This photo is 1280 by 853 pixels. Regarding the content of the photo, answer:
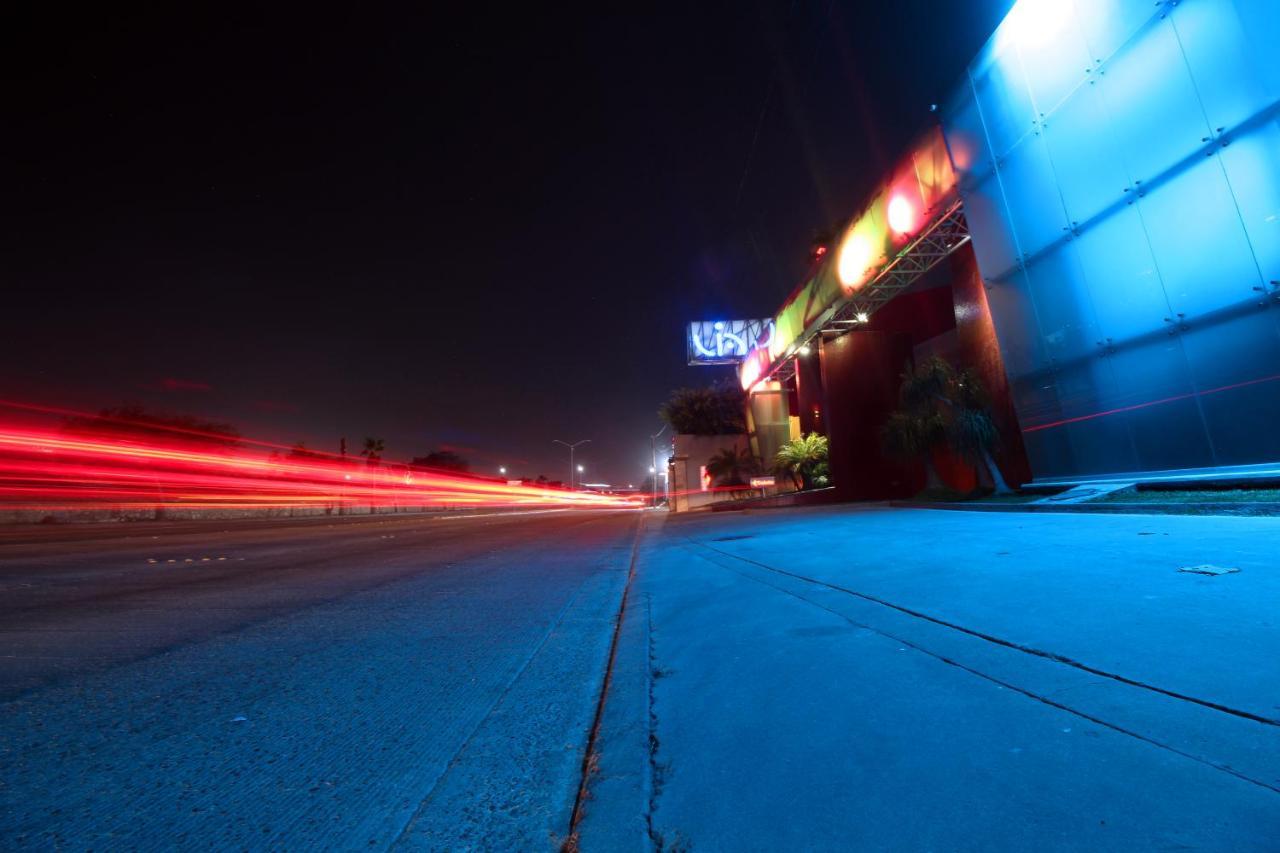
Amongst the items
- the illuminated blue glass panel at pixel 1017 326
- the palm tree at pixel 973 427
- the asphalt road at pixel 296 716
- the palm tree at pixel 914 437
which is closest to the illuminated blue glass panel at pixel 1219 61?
the illuminated blue glass panel at pixel 1017 326

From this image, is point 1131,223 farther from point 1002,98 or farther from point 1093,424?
point 1002,98

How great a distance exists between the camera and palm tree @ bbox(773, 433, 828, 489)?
2358 cm

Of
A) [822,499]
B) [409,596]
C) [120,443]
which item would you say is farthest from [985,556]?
[120,443]

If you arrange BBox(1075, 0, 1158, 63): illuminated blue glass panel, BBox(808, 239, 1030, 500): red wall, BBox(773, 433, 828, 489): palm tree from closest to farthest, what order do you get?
BBox(1075, 0, 1158, 63): illuminated blue glass panel
BBox(808, 239, 1030, 500): red wall
BBox(773, 433, 828, 489): palm tree

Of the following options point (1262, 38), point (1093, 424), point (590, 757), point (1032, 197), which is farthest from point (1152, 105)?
point (590, 757)

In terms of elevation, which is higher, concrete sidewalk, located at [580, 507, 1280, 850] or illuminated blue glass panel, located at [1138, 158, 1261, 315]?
illuminated blue glass panel, located at [1138, 158, 1261, 315]

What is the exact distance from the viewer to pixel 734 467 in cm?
3691

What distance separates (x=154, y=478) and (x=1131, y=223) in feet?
168

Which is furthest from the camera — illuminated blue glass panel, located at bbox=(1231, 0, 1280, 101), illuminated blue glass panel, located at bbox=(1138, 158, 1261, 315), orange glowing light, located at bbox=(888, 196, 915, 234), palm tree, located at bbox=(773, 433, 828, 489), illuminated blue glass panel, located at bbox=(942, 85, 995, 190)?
palm tree, located at bbox=(773, 433, 828, 489)

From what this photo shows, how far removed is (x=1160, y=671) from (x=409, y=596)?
5.31 metres

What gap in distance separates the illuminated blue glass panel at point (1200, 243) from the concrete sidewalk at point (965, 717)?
272 inches

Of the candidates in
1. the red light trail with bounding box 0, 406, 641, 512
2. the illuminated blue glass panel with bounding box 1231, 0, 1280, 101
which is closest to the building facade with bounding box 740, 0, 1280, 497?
the illuminated blue glass panel with bounding box 1231, 0, 1280, 101

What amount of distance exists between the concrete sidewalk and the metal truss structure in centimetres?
1278

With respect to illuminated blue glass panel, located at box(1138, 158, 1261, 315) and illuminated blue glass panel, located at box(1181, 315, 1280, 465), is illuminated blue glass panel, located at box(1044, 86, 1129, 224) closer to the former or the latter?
illuminated blue glass panel, located at box(1138, 158, 1261, 315)
